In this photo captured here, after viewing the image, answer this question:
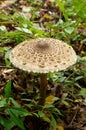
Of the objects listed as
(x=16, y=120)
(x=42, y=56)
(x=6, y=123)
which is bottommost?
(x=6, y=123)

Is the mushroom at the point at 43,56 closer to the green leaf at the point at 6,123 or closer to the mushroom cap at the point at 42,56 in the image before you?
the mushroom cap at the point at 42,56

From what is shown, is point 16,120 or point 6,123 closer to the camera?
point 16,120

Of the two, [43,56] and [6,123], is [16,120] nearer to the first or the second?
[6,123]

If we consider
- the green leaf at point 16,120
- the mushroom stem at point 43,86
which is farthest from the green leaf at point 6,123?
the mushroom stem at point 43,86

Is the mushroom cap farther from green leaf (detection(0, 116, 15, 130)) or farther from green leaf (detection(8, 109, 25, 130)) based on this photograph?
green leaf (detection(0, 116, 15, 130))

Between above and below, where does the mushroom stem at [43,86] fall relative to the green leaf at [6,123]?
above

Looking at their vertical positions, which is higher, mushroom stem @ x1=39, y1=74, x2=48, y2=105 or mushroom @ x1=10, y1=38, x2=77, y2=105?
mushroom @ x1=10, y1=38, x2=77, y2=105

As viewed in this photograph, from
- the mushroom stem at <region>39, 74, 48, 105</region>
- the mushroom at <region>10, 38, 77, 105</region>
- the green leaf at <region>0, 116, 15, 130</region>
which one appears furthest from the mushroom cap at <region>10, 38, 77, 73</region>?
the green leaf at <region>0, 116, 15, 130</region>

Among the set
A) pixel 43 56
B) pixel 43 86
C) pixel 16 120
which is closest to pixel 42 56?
pixel 43 56

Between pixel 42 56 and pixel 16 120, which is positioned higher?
pixel 42 56
